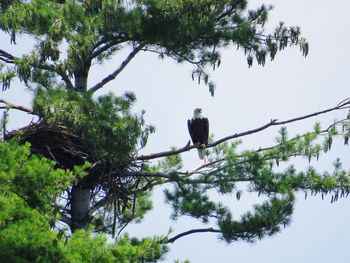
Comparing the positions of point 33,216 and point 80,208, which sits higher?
point 80,208

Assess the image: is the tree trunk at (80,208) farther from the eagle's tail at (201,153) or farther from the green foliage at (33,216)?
the green foliage at (33,216)

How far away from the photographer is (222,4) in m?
13.1

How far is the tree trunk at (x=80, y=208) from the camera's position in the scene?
42.7ft

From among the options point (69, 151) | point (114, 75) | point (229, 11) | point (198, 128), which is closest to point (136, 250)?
point (69, 151)

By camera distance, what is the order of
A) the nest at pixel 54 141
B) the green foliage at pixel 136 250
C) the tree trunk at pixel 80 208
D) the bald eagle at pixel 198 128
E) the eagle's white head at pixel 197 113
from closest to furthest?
the green foliage at pixel 136 250, the nest at pixel 54 141, the tree trunk at pixel 80 208, the bald eagle at pixel 198 128, the eagle's white head at pixel 197 113

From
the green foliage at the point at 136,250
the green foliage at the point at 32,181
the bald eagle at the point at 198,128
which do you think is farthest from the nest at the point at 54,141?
the bald eagle at the point at 198,128

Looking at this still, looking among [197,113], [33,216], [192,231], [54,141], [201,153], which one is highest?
[197,113]

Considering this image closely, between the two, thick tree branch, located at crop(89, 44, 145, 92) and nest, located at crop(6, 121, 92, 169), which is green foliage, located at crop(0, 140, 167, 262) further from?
thick tree branch, located at crop(89, 44, 145, 92)

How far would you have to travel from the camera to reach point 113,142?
37.8ft

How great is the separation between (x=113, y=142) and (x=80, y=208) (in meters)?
1.84

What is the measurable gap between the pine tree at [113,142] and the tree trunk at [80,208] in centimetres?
2

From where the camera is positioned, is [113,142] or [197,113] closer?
[113,142]

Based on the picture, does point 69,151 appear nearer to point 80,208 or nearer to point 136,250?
point 80,208

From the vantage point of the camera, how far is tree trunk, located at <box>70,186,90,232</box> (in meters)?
13.0
